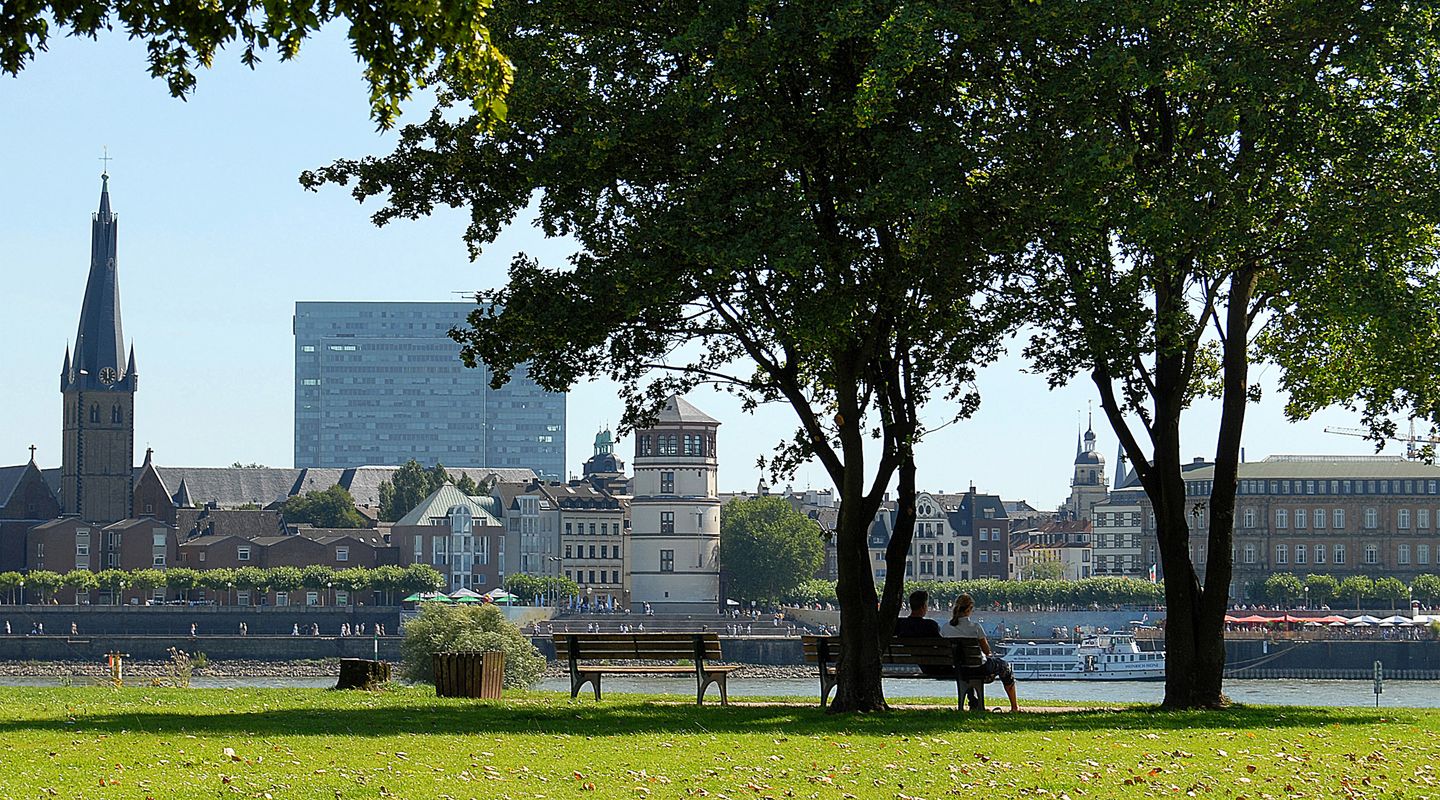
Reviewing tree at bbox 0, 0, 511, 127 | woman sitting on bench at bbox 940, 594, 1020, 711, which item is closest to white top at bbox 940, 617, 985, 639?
woman sitting on bench at bbox 940, 594, 1020, 711

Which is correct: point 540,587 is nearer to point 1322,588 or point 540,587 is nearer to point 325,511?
point 325,511

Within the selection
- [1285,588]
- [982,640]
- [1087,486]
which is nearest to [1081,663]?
[1285,588]

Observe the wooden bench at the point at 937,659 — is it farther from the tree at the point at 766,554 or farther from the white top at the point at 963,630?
the tree at the point at 766,554

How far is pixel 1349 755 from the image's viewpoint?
43.7 feet

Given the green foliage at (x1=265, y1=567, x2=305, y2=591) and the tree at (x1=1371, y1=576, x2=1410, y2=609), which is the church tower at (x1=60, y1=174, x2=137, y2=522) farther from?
the tree at (x1=1371, y1=576, x2=1410, y2=609)

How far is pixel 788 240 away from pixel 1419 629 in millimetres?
93776

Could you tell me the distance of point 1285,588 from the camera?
127312 mm

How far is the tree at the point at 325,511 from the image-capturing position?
518 feet

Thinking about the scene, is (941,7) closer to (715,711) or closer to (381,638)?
(715,711)

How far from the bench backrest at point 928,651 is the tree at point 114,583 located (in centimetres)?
11935

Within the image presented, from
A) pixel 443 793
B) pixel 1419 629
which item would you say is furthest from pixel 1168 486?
pixel 1419 629

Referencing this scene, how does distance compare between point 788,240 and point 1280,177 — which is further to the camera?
point 1280,177

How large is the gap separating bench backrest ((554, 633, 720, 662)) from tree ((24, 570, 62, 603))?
11812 cm

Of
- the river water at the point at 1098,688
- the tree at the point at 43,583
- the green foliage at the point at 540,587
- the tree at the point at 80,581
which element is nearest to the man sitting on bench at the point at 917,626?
the river water at the point at 1098,688
